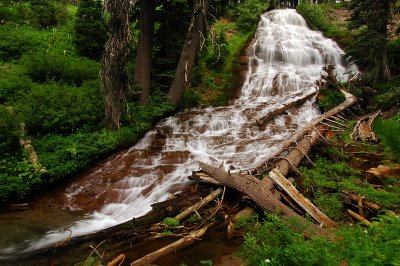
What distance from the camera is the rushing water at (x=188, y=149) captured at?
7.27m

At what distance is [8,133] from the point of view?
8.43m

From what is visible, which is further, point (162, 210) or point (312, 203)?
point (162, 210)

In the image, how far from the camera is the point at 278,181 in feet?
20.9

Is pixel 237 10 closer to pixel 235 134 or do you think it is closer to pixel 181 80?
pixel 181 80

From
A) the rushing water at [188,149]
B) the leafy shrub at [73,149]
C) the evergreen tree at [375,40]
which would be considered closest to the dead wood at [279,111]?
the rushing water at [188,149]

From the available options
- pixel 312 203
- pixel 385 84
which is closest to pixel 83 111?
pixel 312 203

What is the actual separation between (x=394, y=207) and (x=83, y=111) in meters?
8.96

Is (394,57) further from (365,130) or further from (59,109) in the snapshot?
(59,109)

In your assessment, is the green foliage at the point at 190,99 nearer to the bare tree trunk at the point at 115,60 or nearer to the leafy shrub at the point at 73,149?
the bare tree trunk at the point at 115,60

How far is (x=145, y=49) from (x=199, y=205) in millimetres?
7960

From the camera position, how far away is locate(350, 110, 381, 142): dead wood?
8.88 meters

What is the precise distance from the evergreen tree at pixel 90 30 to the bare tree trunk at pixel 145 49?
379 centimetres

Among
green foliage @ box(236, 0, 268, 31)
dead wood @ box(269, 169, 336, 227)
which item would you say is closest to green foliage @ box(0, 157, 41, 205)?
dead wood @ box(269, 169, 336, 227)

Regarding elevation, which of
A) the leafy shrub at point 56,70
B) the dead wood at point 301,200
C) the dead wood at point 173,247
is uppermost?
the leafy shrub at point 56,70
